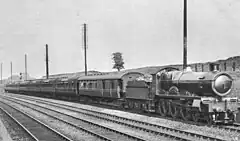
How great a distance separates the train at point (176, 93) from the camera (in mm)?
17266

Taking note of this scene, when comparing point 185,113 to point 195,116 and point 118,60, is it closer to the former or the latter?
point 195,116

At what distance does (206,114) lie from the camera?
17484 mm

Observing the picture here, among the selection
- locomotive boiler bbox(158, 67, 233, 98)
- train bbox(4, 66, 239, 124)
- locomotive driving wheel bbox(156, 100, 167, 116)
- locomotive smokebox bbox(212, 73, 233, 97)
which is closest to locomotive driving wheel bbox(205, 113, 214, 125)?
train bbox(4, 66, 239, 124)

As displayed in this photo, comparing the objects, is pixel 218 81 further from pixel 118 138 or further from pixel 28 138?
pixel 28 138

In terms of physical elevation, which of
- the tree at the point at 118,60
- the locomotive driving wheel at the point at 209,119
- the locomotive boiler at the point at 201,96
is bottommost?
the locomotive driving wheel at the point at 209,119

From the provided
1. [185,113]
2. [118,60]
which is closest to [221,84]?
[185,113]

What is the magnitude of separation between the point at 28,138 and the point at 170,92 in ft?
28.9

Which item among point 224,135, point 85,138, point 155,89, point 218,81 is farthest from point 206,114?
A: point 85,138

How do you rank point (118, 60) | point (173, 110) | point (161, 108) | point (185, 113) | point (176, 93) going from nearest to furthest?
point (185, 113) → point (176, 93) → point (173, 110) → point (161, 108) → point (118, 60)

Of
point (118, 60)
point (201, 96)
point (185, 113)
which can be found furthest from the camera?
point (118, 60)

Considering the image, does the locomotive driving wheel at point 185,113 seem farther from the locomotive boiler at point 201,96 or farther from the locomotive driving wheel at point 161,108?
the locomotive driving wheel at point 161,108

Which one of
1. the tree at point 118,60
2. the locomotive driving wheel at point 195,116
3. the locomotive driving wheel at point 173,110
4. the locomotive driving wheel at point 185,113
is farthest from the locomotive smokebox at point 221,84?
the tree at point 118,60

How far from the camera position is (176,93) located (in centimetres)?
1983

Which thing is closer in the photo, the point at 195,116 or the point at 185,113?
the point at 195,116
